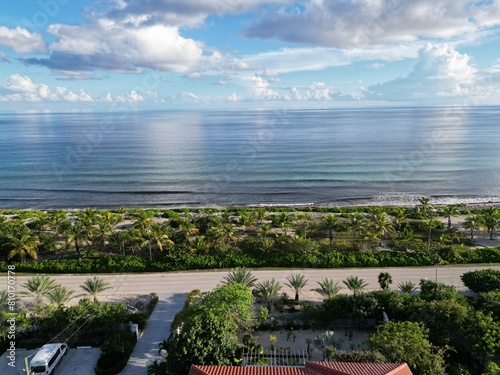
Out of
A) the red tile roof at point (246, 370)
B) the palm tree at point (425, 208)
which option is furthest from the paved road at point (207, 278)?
the palm tree at point (425, 208)

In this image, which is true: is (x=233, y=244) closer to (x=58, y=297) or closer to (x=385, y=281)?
(x=385, y=281)

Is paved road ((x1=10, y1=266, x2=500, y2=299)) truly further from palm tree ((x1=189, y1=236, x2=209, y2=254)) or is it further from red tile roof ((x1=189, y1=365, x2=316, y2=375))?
red tile roof ((x1=189, y1=365, x2=316, y2=375))

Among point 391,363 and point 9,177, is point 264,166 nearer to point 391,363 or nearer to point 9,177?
point 9,177

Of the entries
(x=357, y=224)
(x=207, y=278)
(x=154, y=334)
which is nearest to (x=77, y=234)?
(x=207, y=278)

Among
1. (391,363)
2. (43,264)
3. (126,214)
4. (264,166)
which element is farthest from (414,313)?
(264,166)

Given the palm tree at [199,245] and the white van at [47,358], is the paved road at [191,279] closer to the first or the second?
the palm tree at [199,245]

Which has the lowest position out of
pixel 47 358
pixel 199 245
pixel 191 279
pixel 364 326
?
pixel 364 326
